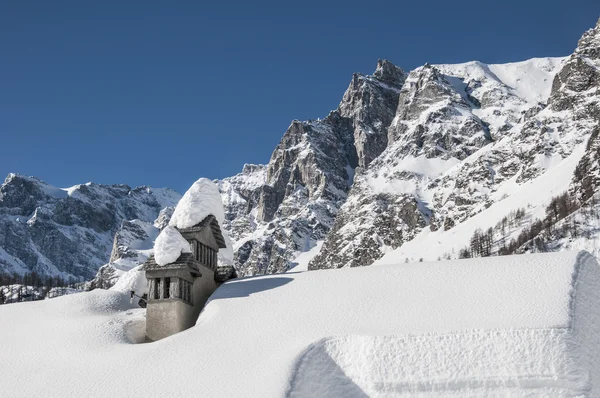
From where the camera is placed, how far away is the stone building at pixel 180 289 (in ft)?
124

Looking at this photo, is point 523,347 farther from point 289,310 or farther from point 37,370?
point 37,370

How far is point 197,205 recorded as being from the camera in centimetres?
4219

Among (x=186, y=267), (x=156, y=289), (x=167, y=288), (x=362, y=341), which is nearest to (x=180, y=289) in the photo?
(x=167, y=288)

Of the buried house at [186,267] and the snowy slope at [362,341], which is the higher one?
the buried house at [186,267]

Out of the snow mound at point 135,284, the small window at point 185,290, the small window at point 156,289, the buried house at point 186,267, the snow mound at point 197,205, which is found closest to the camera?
the buried house at point 186,267

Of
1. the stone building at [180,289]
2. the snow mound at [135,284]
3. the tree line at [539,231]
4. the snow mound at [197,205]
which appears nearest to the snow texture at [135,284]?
the snow mound at [135,284]

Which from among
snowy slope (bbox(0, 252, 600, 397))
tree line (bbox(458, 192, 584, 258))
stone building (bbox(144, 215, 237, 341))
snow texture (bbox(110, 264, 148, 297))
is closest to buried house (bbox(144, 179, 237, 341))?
stone building (bbox(144, 215, 237, 341))

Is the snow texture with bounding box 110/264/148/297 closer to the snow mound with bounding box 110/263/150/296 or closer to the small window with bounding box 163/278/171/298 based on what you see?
the snow mound with bounding box 110/263/150/296

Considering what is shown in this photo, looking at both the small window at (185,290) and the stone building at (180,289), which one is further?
the small window at (185,290)

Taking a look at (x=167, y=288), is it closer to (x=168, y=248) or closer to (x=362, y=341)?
(x=168, y=248)

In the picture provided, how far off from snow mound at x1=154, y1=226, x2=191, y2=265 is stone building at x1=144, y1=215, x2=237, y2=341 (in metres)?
0.28

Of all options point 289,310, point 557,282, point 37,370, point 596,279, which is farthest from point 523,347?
point 37,370

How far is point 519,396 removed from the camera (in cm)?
2842

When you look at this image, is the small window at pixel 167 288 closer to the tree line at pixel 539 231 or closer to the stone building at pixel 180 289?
the stone building at pixel 180 289
